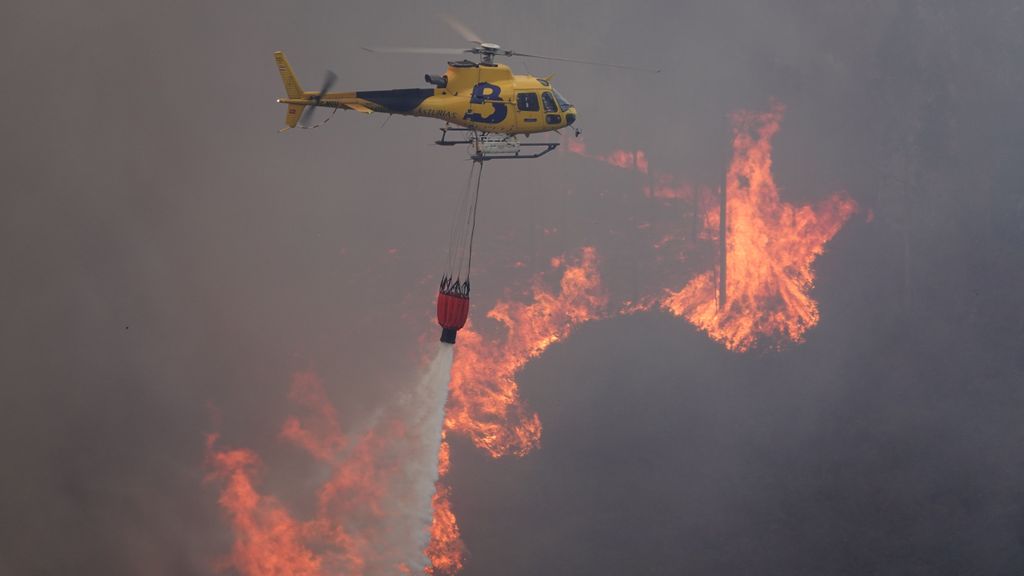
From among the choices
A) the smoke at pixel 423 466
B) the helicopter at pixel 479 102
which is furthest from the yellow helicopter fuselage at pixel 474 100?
the smoke at pixel 423 466

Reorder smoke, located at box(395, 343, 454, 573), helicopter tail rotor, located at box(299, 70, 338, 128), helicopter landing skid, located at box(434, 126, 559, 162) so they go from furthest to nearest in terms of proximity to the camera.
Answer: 1. smoke, located at box(395, 343, 454, 573)
2. helicopter tail rotor, located at box(299, 70, 338, 128)
3. helicopter landing skid, located at box(434, 126, 559, 162)

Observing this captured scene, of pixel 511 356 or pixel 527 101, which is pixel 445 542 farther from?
pixel 527 101

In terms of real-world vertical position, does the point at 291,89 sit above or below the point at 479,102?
above

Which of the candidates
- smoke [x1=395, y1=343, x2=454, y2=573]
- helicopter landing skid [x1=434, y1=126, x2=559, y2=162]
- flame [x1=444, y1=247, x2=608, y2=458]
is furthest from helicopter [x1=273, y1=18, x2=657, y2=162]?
flame [x1=444, y1=247, x2=608, y2=458]

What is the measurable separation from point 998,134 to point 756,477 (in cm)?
2542

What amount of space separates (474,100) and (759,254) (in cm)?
2999

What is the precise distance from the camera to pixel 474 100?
39.9 meters

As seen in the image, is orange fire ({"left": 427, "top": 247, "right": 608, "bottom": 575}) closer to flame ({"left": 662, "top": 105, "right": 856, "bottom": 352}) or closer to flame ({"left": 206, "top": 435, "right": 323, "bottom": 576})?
flame ({"left": 662, "top": 105, "right": 856, "bottom": 352})

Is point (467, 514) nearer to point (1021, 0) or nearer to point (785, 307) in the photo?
point (785, 307)

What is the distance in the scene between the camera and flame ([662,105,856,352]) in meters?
64.6

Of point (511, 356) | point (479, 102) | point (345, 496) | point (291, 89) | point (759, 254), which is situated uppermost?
point (759, 254)

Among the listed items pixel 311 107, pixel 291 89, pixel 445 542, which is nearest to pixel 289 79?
pixel 291 89

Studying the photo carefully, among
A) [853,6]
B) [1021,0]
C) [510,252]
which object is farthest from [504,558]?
[1021,0]

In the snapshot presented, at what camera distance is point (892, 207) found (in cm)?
6719
